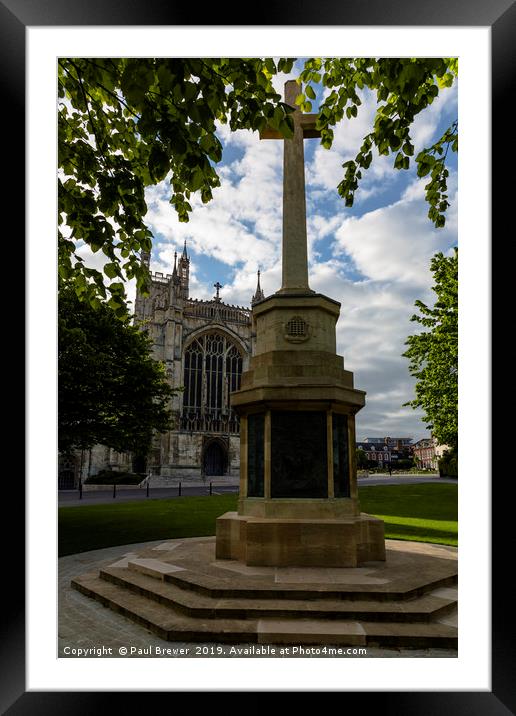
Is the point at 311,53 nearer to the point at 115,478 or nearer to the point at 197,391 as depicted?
the point at 115,478

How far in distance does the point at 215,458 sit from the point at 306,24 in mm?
53396

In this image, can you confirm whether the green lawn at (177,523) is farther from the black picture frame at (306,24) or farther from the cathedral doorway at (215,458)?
the cathedral doorway at (215,458)

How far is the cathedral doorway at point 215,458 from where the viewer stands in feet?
174

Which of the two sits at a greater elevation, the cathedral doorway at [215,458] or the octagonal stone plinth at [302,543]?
the octagonal stone plinth at [302,543]

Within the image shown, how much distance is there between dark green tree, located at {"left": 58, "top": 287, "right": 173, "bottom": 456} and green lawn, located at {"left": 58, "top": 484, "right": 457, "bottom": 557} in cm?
246

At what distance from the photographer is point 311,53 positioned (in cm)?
337

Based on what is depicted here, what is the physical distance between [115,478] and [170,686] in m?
39.6

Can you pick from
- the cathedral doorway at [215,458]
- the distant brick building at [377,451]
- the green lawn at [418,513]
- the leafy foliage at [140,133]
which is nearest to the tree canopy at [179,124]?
the leafy foliage at [140,133]

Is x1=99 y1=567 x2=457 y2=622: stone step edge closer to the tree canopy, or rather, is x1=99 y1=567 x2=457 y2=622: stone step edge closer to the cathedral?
the tree canopy

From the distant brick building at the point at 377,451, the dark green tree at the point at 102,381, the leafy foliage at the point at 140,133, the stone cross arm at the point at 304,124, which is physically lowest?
the distant brick building at the point at 377,451

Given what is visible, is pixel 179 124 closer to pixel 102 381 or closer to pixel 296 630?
pixel 296 630

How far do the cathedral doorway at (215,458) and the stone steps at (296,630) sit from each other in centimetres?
4883

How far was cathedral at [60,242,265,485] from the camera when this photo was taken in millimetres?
50094
